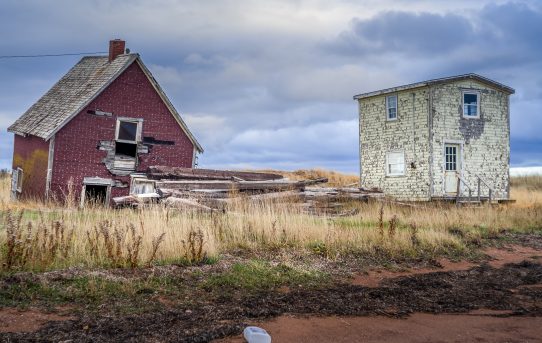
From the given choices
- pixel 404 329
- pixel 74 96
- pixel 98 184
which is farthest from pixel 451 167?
pixel 404 329

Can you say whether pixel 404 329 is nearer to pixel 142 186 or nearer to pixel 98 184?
pixel 142 186

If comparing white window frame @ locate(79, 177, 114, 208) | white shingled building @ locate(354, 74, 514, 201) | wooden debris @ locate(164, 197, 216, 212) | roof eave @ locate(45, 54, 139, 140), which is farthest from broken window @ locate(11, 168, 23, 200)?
white shingled building @ locate(354, 74, 514, 201)

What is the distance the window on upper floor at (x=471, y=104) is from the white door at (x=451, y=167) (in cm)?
195

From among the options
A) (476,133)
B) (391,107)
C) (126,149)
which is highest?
(391,107)

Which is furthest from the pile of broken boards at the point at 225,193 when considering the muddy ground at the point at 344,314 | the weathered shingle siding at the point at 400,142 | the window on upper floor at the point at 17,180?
the muddy ground at the point at 344,314

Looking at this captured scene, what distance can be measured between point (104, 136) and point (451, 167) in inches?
683

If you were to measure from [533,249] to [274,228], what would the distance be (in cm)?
816

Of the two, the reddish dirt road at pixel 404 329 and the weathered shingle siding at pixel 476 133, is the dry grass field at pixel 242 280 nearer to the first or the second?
the reddish dirt road at pixel 404 329

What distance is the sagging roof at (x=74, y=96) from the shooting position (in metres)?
22.9

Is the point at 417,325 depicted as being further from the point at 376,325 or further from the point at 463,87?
the point at 463,87

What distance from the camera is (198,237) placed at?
34.2 feet

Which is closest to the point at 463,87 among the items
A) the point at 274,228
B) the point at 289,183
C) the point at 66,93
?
the point at 289,183

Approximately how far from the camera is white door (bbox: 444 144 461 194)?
25.5 metres

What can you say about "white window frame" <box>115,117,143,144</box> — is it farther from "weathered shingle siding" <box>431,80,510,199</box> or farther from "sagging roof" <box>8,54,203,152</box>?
"weathered shingle siding" <box>431,80,510,199</box>
